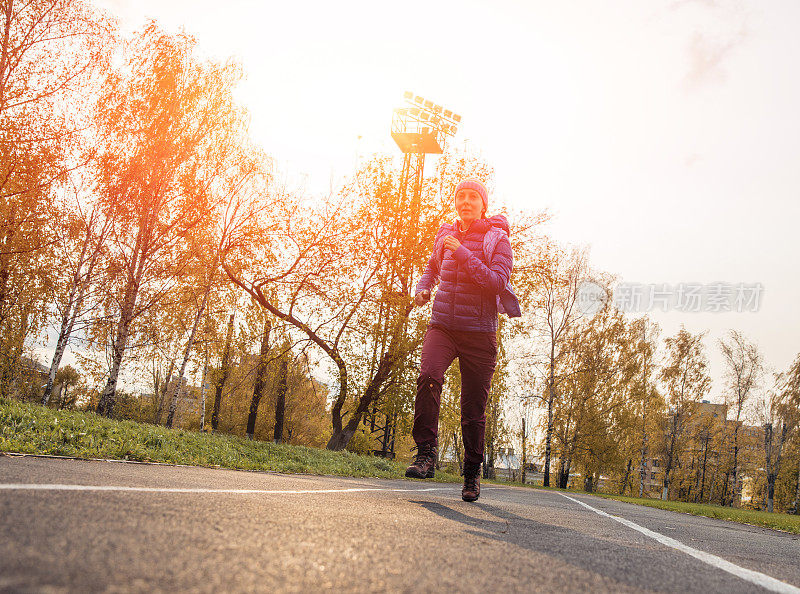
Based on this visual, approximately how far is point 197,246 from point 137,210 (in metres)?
2.89

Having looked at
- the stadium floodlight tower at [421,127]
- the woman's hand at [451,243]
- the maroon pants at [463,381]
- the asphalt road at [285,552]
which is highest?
the stadium floodlight tower at [421,127]

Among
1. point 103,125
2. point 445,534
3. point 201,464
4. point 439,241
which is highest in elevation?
point 103,125

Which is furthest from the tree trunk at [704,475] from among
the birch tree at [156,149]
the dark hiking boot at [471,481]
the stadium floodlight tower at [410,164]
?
the dark hiking boot at [471,481]

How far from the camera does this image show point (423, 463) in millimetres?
4664

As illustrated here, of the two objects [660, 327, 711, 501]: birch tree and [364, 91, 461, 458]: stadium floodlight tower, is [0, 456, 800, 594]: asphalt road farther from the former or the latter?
[660, 327, 711, 501]: birch tree

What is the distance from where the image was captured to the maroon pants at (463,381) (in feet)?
15.8

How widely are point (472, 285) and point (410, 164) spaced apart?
20956 mm

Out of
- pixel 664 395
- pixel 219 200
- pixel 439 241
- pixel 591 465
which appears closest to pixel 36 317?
pixel 219 200

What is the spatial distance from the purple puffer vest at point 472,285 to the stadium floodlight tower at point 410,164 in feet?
44.9

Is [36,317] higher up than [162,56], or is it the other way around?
[162,56]

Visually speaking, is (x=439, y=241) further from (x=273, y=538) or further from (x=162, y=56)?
(x=162, y=56)

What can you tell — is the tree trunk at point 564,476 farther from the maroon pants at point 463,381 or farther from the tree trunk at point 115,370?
the maroon pants at point 463,381

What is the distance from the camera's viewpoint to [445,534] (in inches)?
98.9

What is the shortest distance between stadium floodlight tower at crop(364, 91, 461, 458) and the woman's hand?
45.8 ft
